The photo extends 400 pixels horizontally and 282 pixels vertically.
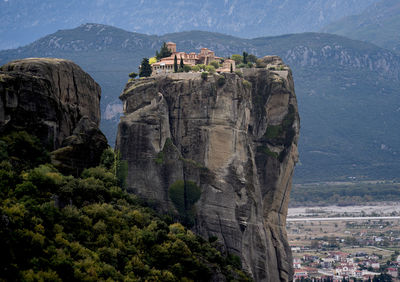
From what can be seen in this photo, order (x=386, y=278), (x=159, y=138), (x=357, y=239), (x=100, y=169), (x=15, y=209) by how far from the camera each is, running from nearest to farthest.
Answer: (x=15, y=209) → (x=100, y=169) → (x=159, y=138) → (x=386, y=278) → (x=357, y=239)

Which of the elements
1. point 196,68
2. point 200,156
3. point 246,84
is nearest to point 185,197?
point 200,156

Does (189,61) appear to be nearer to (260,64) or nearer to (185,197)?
(260,64)

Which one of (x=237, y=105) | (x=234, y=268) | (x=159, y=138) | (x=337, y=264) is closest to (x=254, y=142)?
(x=237, y=105)

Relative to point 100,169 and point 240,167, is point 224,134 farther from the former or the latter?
point 100,169

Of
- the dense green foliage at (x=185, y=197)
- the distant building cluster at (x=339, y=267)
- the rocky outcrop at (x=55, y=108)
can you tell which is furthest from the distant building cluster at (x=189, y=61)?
the distant building cluster at (x=339, y=267)

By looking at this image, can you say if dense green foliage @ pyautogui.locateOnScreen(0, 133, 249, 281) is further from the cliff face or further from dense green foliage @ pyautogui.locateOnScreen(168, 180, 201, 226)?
the cliff face

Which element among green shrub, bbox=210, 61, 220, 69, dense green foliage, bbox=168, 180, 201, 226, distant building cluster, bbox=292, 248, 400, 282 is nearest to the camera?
dense green foliage, bbox=168, 180, 201, 226

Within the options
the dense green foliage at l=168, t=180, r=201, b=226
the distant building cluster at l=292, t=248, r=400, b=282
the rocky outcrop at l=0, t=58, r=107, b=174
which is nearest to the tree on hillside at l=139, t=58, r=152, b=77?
the dense green foliage at l=168, t=180, r=201, b=226
